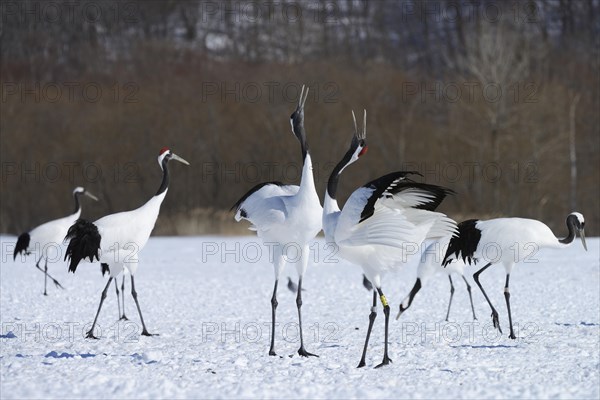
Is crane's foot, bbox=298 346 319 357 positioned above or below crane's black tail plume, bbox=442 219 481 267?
below

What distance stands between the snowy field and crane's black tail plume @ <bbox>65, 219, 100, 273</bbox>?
0.68 meters

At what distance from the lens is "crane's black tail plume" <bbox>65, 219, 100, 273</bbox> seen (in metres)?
7.55

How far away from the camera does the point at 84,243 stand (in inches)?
298

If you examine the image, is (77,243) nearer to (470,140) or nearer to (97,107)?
(470,140)

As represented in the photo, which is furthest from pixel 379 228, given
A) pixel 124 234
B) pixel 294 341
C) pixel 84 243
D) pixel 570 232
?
pixel 84 243

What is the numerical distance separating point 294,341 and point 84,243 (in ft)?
6.69

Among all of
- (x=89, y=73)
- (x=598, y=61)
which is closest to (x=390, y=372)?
(x=598, y=61)

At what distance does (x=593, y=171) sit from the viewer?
2814cm

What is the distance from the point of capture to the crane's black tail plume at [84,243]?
755 cm

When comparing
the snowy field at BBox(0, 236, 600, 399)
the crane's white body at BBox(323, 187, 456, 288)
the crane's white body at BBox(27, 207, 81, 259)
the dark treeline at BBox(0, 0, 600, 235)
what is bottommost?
the snowy field at BBox(0, 236, 600, 399)

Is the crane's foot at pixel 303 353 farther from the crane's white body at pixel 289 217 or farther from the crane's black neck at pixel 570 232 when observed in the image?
the crane's black neck at pixel 570 232

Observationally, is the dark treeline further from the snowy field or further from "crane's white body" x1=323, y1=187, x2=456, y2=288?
"crane's white body" x1=323, y1=187, x2=456, y2=288

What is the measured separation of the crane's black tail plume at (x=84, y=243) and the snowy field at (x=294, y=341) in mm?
679

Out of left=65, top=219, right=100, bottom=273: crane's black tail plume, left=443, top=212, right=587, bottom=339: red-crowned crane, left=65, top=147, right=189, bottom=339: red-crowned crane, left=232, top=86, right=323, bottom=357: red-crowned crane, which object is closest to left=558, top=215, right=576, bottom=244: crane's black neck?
left=443, top=212, right=587, bottom=339: red-crowned crane
